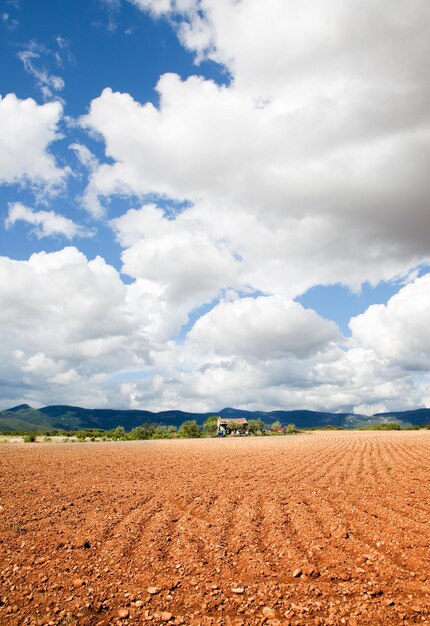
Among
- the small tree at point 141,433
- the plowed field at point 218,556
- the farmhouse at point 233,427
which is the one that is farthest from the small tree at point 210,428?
the plowed field at point 218,556

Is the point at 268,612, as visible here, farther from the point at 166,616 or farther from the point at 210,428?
the point at 210,428

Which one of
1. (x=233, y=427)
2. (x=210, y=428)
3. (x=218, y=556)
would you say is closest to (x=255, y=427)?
(x=233, y=427)

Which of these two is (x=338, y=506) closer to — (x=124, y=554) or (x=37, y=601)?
(x=124, y=554)

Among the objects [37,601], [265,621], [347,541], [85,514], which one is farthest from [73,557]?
[347,541]

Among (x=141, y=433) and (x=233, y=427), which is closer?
(x=141, y=433)

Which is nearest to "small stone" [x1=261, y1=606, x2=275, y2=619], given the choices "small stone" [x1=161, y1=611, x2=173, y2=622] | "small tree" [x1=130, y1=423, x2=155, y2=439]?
"small stone" [x1=161, y1=611, x2=173, y2=622]

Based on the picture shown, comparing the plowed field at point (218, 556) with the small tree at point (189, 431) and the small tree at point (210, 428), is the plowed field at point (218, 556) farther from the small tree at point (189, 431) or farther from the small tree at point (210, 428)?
the small tree at point (210, 428)

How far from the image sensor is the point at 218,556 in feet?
34.8

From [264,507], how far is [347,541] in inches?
189

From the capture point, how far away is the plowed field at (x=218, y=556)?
26.2ft

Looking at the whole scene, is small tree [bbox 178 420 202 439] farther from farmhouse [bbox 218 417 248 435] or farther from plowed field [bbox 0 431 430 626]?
plowed field [bbox 0 431 430 626]

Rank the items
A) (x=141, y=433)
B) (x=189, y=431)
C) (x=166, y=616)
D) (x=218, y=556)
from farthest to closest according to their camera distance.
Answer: (x=189, y=431) → (x=141, y=433) → (x=218, y=556) → (x=166, y=616)

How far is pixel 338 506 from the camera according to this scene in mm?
15516

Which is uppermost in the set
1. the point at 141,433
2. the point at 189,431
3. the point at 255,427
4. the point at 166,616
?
the point at 166,616
